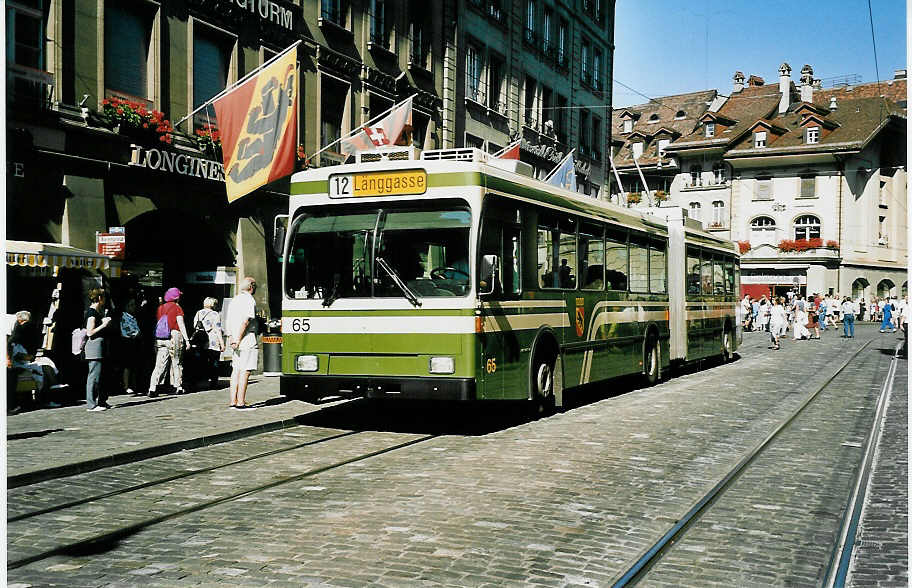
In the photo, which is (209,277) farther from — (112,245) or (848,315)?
(848,315)

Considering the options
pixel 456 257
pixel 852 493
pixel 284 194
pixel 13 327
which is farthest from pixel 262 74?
pixel 852 493

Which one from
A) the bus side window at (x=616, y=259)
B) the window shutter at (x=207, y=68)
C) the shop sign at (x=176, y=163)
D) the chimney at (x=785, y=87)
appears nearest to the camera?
the bus side window at (x=616, y=259)

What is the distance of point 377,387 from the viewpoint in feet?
35.8

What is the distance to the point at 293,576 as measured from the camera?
541cm

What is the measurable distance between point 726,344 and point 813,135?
159 feet

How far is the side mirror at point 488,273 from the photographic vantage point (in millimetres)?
10773

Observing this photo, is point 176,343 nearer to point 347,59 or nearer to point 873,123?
point 347,59

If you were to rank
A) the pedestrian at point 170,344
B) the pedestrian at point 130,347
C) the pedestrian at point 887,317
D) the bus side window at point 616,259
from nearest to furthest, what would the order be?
1. the pedestrian at point 130,347
2. the bus side window at point 616,259
3. the pedestrian at point 170,344
4. the pedestrian at point 887,317

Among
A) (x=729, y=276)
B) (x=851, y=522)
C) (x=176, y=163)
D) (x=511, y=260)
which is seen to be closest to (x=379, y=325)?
(x=511, y=260)

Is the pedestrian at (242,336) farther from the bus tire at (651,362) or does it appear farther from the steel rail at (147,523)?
the bus tire at (651,362)

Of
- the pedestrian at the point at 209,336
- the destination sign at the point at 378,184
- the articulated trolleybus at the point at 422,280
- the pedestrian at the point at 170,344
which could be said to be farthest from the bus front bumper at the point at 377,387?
the pedestrian at the point at 209,336

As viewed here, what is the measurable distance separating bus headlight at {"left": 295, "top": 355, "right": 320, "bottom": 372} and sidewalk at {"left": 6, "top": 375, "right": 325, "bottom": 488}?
892 millimetres

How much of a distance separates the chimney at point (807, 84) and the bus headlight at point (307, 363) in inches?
2891

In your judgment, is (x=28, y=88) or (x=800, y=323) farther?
(x=800, y=323)
